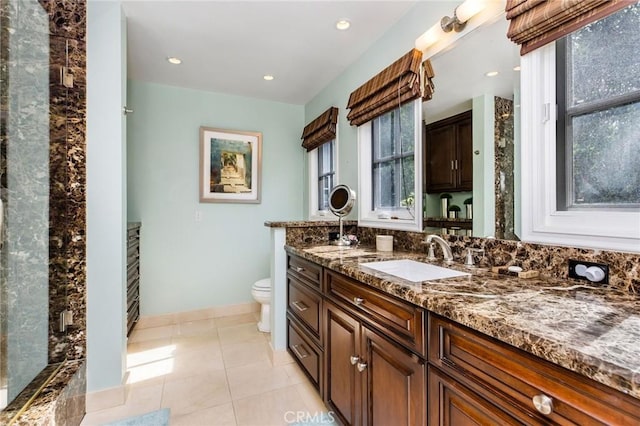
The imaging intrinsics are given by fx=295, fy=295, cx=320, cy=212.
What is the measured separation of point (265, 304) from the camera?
2787mm

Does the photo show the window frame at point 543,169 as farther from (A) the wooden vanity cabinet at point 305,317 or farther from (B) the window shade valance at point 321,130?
(B) the window shade valance at point 321,130

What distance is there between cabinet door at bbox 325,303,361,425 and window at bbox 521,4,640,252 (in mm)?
890

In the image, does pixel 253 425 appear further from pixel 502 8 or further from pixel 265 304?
pixel 502 8

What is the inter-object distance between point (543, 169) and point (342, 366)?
4.13 ft

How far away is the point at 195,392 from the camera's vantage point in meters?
1.87

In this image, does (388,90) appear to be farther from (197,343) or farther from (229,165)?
(197,343)

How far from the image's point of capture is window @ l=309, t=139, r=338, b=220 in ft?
10.1

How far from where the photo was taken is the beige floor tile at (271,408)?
1.61 m

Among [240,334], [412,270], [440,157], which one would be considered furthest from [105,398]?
[440,157]

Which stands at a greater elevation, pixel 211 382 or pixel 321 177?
pixel 321 177

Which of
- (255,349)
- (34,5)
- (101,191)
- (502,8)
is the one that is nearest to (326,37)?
(502,8)

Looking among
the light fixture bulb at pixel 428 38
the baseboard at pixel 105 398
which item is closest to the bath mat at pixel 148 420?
the baseboard at pixel 105 398

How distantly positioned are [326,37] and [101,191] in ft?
6.04

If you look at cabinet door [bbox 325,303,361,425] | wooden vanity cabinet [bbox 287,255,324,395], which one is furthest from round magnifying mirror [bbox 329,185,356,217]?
cabinet door [bbox 325,303,361,425]
